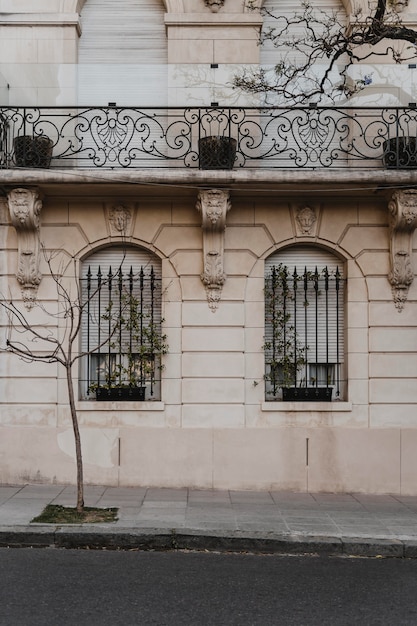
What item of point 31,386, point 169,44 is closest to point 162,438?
point 31,386

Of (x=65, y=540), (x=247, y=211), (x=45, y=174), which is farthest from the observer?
(x=247, y=211)

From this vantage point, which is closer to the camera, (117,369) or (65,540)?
(65,540)

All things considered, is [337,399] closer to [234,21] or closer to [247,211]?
[247,211]

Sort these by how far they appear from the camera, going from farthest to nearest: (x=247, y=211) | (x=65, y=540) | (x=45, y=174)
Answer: (x=247, y=211) → (x=45, y=174) → (x=65, y=540)

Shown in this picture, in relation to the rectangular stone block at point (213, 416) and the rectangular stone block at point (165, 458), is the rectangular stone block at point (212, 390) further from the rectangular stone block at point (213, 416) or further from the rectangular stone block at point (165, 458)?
the rectangular stone block at point (165, 458)

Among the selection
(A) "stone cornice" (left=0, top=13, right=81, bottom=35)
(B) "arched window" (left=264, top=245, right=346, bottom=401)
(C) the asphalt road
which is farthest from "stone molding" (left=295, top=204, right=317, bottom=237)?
(C) the asphalt road

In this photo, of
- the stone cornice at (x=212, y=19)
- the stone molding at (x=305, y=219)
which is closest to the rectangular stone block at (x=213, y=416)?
the stone molding at (x=305, y=219)

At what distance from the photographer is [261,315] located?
1169cm

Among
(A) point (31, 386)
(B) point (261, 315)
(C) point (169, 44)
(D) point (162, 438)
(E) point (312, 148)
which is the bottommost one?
(D) point (162, 438)

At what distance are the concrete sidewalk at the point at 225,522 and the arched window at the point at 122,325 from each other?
5.74 feet

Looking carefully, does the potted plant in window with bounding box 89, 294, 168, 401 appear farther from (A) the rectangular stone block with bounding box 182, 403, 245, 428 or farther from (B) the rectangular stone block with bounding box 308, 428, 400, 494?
(B) the rectangular stone block with bounding box 308, 428, 400, 494

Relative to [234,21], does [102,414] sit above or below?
below

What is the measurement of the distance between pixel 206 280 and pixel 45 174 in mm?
3077

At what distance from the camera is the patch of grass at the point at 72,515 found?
349 inches
